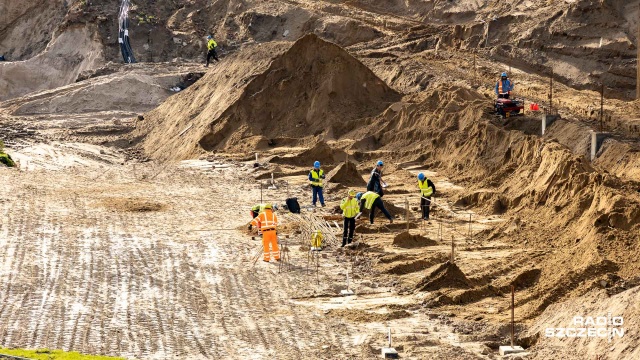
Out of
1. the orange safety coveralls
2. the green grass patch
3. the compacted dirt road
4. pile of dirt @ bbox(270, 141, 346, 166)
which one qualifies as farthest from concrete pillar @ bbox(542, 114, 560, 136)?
the green grass patch

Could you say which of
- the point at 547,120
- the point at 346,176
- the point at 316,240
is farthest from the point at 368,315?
the point at 547,120

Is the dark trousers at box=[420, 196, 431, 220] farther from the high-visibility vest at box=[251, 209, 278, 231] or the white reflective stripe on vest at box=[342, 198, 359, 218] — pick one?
the high-visibility vest at box=[251, 209, 278, 231]

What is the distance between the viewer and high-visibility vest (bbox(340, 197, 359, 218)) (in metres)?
21.3

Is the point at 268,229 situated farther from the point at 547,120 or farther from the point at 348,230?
the point at 547,120

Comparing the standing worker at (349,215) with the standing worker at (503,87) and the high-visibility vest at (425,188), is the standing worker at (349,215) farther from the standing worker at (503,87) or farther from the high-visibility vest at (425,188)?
the standing worker at (503,87)

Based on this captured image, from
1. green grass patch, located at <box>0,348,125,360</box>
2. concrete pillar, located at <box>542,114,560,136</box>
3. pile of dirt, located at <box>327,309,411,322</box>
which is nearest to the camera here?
green grass patch, located at <box>0,348,125,360</box>

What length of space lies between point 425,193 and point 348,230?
277cm

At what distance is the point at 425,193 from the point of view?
23.8m

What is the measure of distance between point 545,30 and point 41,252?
21962 mm

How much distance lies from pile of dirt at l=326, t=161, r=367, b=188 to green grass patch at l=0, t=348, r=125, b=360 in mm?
13194

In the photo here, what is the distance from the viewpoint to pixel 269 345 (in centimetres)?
1590

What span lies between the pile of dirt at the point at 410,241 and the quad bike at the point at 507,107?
8510mm

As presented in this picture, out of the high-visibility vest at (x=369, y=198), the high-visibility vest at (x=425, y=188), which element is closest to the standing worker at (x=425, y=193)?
Answer: the high-visibility vest at (x=425, y=188)

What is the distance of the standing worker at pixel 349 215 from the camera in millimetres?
21344
